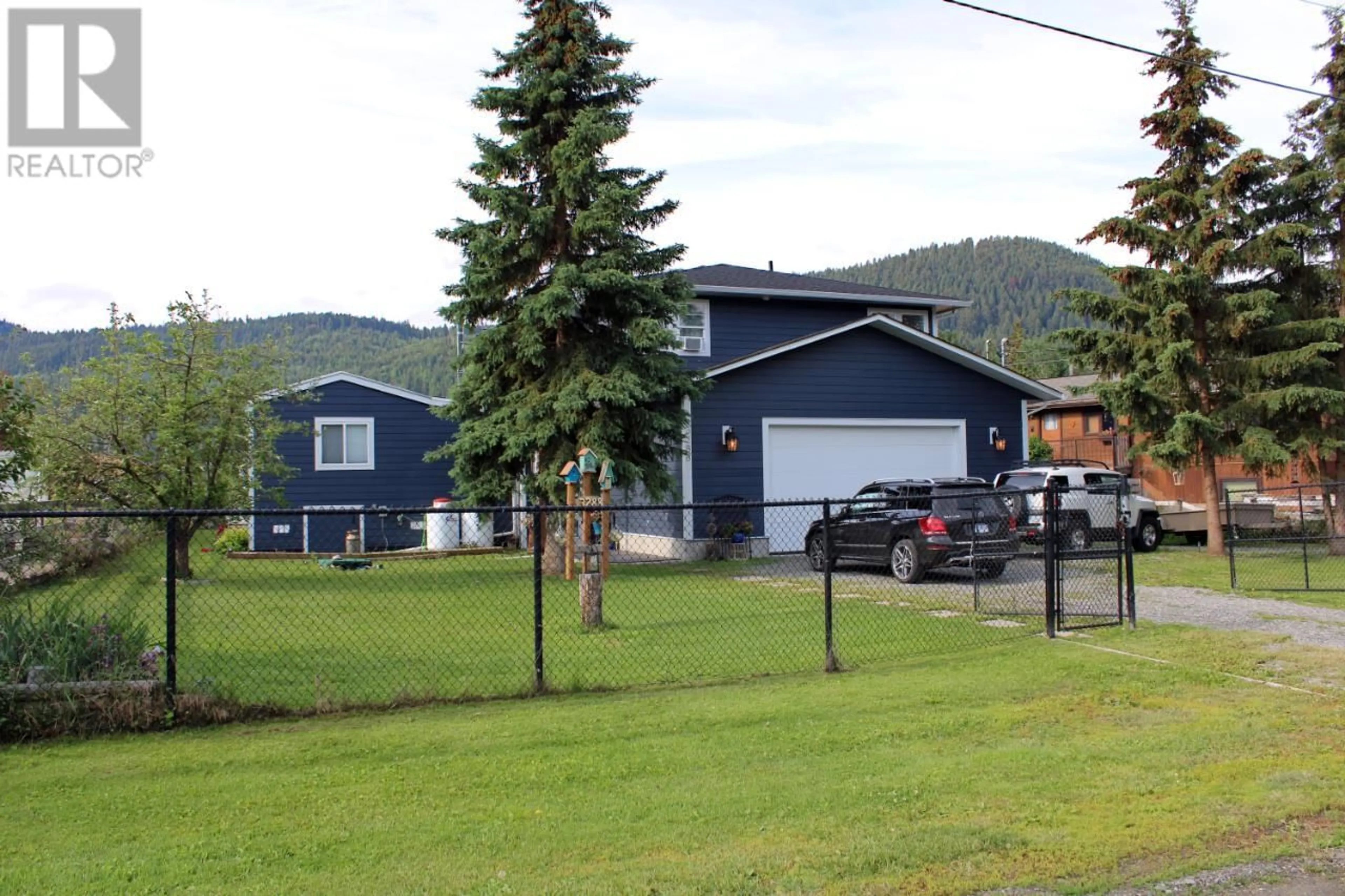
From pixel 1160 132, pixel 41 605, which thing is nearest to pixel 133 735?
pixel 41 605

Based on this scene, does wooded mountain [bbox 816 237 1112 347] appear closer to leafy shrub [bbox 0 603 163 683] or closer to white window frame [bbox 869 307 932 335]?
white window frame [bbox 869 307 932 335]

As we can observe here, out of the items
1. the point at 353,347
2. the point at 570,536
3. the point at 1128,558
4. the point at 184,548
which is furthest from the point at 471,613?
the point at 353,347

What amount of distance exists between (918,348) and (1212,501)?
6.63 m

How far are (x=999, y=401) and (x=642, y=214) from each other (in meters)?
10.2

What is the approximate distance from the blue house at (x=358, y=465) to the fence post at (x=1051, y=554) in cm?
1812

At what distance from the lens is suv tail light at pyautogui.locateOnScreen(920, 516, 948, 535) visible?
549 inches

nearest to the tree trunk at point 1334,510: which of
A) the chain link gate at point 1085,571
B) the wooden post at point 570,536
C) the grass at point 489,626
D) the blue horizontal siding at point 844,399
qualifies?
the blue horizontal siding at point 844,399

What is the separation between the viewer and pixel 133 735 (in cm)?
655

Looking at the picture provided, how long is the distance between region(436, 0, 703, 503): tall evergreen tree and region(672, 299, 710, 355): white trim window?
17.4 ft

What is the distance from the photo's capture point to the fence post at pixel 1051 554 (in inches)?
384

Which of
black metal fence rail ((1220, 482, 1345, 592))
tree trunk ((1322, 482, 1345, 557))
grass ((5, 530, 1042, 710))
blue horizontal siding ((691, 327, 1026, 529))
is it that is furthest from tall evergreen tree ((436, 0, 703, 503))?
tree trunk ((1322, 482, 1345, 557))

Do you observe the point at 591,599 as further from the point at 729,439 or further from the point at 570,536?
the point at 729,439

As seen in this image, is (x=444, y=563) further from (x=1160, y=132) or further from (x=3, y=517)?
(x=1160, y=132)

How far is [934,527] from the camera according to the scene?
45.8 feet
